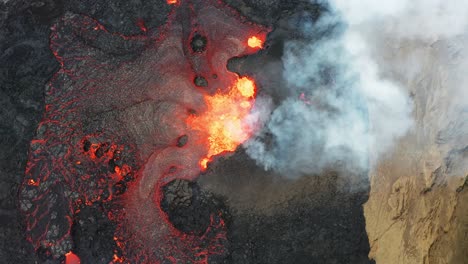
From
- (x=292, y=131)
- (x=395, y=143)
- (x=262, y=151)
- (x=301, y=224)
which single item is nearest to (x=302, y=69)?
(x=292, y=131)

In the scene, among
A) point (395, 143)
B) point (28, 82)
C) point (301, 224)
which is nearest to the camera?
point (301, 224)

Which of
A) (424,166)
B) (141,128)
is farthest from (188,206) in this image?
(424,166)

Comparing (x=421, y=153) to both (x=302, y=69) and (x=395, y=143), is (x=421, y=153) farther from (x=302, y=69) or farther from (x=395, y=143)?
(x=302, y=69)

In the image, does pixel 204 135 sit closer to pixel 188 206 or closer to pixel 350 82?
pixel 188 206

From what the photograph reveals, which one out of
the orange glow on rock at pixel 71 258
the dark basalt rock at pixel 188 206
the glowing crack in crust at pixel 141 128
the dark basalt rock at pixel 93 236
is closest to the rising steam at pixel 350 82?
the glowing crack in crust at pixel 141 128

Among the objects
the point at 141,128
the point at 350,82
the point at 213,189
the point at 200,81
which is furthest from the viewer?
the point at 200,81

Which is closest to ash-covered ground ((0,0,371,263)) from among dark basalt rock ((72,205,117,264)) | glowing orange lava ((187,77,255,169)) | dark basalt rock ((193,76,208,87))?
dark basalt rock ((72,205,117,264))
